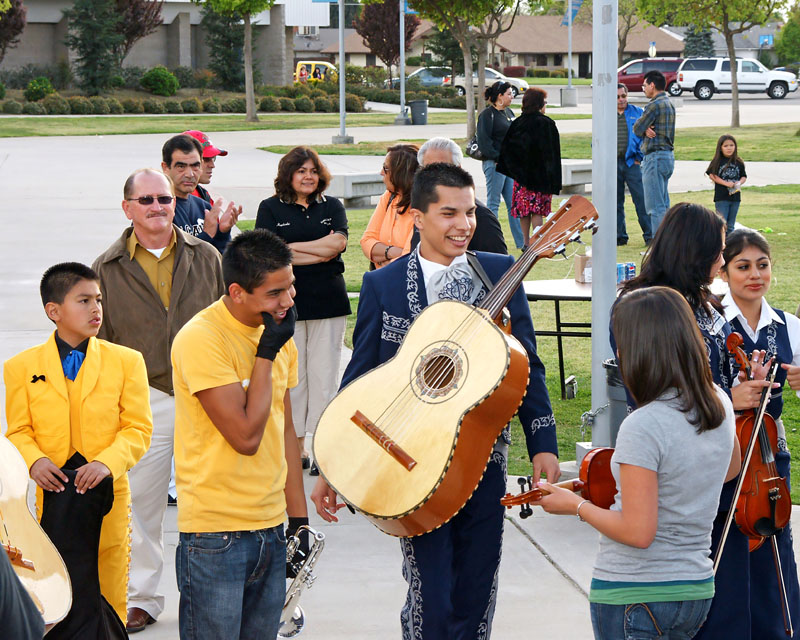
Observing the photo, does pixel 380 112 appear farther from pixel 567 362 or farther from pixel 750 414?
pixel 750 414

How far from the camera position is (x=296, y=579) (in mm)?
3938

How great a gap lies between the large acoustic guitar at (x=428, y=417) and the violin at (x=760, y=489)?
0.86 meters

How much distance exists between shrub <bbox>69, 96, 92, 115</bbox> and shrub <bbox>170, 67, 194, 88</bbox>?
948 cm

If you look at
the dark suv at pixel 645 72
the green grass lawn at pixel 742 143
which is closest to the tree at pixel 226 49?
the dark suv at pixel 645 72

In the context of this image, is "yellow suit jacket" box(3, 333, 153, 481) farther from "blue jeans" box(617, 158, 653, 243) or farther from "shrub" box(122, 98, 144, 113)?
"shrub" box(122, 98, 144, 113)

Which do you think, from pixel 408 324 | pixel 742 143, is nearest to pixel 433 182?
pixel 408 324

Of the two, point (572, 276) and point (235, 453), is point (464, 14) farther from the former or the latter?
point (235, 453)

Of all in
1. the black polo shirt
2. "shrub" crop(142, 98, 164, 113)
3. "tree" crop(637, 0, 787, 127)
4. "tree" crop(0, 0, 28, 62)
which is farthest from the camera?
"tree" crop(0, 0, 28, 62)

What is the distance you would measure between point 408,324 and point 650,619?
1.33 m

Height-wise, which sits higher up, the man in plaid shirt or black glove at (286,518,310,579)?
the man in plaid shirt

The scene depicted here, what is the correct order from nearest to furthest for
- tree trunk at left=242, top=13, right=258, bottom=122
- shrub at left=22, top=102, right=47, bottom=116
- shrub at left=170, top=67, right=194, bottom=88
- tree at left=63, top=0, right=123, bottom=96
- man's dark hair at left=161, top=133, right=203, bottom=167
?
man's dark hair at left=161, top=133, right=203, bottom=167
tree trunk at left=242, top=13, right=258, bottom=122
shrub at left=22, top=102, right=47, bottom=116
tree at left=63, top=0, right=123, bottom=96
shrub at left=170, top=67, right=194, bottom=88

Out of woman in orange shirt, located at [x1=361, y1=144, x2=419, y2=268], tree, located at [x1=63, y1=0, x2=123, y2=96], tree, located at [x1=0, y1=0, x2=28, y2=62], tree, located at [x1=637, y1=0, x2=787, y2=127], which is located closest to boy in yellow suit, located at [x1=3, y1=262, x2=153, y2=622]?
woman in orange shirt, located at [x1=361, y1=144, x2=419, y2=268]

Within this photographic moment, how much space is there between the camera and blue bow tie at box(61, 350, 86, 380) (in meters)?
4.14

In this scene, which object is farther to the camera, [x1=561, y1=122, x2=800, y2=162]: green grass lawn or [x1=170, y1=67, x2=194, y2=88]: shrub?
[x1=170, y1=67, x2=194, y2=88]: shrub
